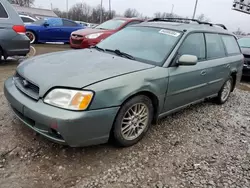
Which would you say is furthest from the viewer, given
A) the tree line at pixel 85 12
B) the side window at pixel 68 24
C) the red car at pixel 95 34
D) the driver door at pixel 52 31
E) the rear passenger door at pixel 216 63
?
the tree line at pixel 85 12

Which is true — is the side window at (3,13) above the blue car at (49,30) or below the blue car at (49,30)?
above

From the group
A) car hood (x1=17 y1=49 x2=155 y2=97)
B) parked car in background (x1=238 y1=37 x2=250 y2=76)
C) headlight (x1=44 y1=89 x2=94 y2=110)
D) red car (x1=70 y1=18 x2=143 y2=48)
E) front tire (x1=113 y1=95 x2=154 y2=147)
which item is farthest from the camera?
red car (x1=70 y1=18 x2=143 y2=48)

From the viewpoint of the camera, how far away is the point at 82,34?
8133mm

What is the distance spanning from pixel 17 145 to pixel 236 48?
4.55m

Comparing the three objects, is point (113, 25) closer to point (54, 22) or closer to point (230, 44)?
point (54, 22)

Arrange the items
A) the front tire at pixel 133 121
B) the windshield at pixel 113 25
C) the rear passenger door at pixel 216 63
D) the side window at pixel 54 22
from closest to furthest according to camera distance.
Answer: the front tire at pixel 133 121
the rear passenger door at pixel 216 63
the windshield at pixel 113 25
the side window at pixel 54 22

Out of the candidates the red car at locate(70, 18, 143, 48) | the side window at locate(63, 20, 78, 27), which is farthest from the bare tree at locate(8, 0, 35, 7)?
the red car at locate(70, 18, 143, 48)

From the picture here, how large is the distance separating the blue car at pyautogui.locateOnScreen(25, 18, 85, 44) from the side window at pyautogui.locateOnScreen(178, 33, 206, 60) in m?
9.42

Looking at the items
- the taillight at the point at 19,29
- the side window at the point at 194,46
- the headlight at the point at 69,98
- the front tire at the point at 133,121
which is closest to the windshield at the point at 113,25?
the taillight at the point at 19,29

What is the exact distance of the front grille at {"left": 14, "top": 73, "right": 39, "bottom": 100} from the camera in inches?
94.3

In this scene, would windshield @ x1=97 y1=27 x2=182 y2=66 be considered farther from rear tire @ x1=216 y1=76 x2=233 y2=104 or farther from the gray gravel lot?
rear tire @ x1=216 y1=76 x2=233 y2=104

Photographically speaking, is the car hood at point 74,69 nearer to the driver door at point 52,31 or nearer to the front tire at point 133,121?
the front tire at point 133,121

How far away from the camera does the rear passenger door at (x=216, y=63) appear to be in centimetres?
386

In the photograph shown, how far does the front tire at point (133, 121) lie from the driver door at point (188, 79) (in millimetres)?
379
